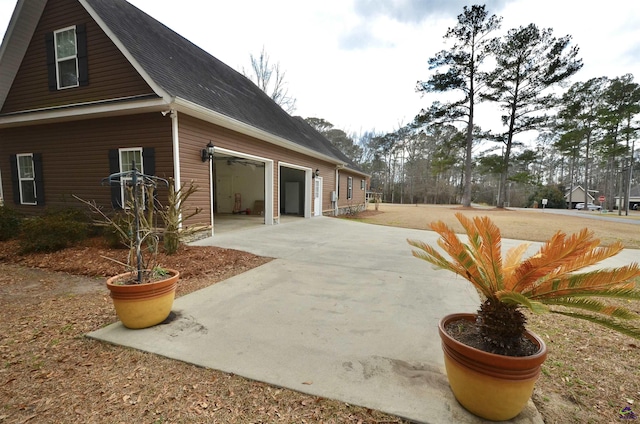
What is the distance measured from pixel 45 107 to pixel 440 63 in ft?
78.6

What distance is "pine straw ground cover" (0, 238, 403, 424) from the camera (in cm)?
173

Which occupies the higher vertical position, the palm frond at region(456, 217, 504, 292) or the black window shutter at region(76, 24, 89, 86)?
the black window shutter at region(76, 24, 89, 86)

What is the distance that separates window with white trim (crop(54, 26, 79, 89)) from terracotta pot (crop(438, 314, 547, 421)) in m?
10.3

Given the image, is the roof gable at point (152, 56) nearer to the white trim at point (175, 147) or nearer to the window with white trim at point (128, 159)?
the white trim at point (175, 147)

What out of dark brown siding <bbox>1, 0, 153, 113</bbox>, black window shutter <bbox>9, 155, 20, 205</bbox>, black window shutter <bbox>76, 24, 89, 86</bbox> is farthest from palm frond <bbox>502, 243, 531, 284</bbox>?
black window shutter <bbox>9, 155, 20, 205</bbox>

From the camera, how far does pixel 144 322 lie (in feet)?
9.17

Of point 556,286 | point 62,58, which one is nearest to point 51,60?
point 62,58

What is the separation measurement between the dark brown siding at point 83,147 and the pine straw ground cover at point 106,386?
426cm

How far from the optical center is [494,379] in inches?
63.2

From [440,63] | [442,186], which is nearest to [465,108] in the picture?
[440,63]

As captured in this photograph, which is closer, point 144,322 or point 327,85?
point 144,322

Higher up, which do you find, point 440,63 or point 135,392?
point 440,63

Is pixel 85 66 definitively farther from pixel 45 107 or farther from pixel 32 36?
pixel 32 36

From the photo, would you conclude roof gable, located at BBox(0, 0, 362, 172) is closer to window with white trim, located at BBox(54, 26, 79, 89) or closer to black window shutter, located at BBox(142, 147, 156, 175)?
window with white trim, located at BBox(54, 26, 79, 89)
